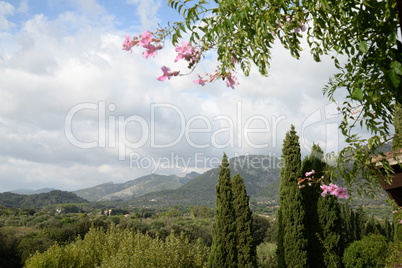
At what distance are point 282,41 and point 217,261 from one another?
34.7ft

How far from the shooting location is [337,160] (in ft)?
8.77

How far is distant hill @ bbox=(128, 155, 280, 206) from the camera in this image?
399ft

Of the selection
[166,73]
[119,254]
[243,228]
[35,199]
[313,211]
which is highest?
[166,73]

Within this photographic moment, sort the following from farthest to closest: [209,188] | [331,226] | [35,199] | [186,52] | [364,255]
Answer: [209,188]
[35,199]
[364,255]
[331,226]
[186,52]

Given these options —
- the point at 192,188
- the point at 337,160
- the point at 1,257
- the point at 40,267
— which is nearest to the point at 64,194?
the point at 192,188

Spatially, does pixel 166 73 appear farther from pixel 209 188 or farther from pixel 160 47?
pixel 209 188

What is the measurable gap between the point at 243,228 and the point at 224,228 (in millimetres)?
819

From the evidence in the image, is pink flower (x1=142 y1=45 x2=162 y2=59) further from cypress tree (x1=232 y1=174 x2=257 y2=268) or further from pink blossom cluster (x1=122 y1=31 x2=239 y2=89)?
cypress tree (x1=232 y1=174 x2=257 y2=268)

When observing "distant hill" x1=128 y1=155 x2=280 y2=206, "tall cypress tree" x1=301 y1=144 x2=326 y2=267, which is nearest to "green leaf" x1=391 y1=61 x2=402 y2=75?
"tall cypress tree" x1=301 y1=144 x2=326 y2=267

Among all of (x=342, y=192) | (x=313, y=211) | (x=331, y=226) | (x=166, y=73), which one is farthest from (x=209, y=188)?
(x=166, y=73)

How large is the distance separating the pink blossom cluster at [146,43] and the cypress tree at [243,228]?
10.9 meters

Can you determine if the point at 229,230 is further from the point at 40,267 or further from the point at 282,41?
the point at 282,41

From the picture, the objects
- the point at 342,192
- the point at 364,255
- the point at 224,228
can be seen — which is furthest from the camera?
the point at 364,255

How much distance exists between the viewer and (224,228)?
1215 cm
